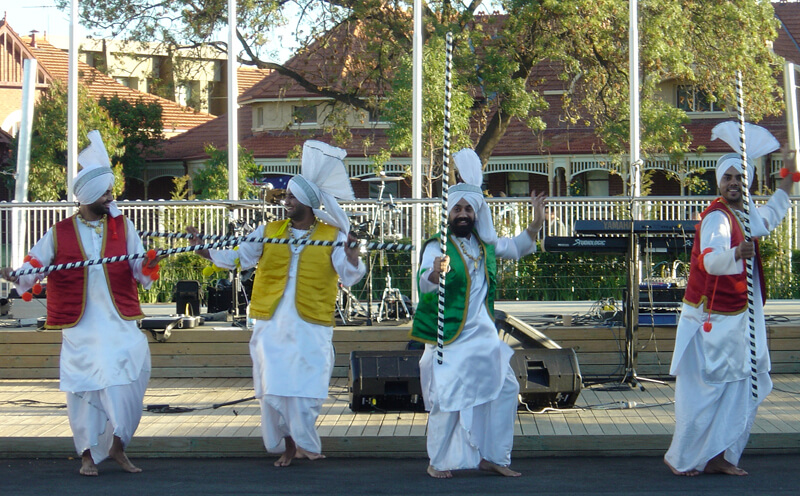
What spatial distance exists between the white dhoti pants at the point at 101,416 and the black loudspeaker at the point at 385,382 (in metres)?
2.04

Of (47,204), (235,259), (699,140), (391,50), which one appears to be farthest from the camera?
(699,140)

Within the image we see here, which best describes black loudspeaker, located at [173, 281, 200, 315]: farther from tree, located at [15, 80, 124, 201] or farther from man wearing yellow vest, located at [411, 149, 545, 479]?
tree, located at [15, 80, 124, 201]

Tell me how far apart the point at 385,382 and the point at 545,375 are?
1.31 metres

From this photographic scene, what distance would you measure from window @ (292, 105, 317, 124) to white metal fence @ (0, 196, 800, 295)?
12.9 m

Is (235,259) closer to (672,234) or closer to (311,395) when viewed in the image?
(311,395)

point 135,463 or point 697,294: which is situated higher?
point 697,294

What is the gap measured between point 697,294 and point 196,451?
3.72m

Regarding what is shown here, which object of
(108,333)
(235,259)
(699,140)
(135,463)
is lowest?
(135,463)

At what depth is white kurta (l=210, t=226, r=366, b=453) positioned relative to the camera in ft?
23.7

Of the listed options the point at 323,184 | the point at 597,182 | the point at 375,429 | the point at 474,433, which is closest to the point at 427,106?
the point at 597,182

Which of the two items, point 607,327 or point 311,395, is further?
point 607,327

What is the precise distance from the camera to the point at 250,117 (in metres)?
36.2

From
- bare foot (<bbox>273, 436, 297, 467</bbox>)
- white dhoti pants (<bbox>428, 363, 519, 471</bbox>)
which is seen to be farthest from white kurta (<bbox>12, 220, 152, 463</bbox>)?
white dhoti pants (<bbox>428, 363, 519, 471</bbox>)

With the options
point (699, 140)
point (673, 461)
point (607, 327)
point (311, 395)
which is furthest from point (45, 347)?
point (699, 140)
